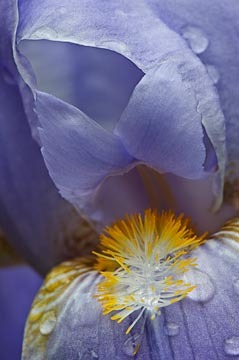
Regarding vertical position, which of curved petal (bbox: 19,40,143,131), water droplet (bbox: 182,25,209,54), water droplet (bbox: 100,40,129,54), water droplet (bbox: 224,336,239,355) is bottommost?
curved petal (bbox: 19,40,143,131)

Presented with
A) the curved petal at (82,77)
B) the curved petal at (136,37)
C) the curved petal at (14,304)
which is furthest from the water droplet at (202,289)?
the curved petal at (14,304)

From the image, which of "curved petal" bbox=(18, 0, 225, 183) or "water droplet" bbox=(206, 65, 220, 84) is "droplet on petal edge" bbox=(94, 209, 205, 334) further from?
"water droplet" bbox=(206, 65, 220, 84)

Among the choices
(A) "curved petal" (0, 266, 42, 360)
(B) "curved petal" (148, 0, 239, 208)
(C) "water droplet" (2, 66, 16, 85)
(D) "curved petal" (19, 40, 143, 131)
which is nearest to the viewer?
(B) "curved petal" (148, 0, 239, 208)

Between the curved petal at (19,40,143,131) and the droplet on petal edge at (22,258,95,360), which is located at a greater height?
the curved petal at (19,40,143,131)

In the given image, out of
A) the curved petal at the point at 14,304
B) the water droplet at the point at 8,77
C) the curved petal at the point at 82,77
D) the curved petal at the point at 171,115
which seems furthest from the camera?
the curved petal at the point at 14,304

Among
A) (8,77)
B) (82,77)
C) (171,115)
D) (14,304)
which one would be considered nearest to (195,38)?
(171,115)

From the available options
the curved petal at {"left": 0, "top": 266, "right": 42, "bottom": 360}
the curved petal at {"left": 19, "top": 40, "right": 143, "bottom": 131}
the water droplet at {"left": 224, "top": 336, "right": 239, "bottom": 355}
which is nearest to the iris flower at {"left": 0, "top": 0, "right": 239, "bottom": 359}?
the water droplet at {"left": 224, "top": 336, "right": 239, "bottom": 355}

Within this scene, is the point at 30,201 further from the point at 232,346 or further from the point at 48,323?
the point at 232,346

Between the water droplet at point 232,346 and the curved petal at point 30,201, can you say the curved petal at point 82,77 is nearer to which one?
the curved petal at point 30,201

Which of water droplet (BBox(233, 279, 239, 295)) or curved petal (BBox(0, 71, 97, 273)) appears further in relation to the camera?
curved petal (BBox(0, 71, 97, 273))
